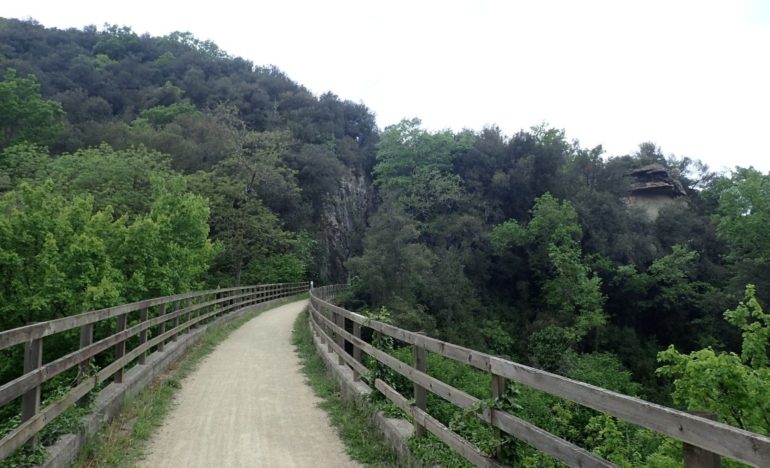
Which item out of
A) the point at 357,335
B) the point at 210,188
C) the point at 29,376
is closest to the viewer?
the point at 29,376

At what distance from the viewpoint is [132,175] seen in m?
24.1

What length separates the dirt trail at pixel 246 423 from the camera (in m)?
5.01

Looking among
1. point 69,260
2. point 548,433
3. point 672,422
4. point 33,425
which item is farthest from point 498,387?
point 69,260

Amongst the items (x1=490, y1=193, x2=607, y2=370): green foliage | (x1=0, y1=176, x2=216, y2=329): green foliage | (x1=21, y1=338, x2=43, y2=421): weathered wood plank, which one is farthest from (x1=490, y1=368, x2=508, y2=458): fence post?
(x1=490, y1=193, x2=607, y2=370): green foliage

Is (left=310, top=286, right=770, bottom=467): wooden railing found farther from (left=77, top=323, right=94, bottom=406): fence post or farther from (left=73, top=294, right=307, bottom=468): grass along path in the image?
(left=77, top=323, right=94, bottom=406): fence post

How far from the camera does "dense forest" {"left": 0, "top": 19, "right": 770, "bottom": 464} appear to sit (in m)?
12.1

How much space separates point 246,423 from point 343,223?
4838cm

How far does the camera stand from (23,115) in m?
38.6

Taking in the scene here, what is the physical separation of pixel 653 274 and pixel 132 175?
39.1 metres

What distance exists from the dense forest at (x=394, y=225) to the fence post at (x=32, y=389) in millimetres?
4079

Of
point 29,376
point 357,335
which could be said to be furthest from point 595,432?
point 29,376

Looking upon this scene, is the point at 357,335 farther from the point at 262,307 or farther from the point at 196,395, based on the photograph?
the point at 262,307

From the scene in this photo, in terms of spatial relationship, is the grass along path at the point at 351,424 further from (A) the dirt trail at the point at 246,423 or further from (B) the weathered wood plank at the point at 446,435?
(B) the weathered wood plank at the point at 446,435

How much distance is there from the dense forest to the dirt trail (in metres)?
1.87
